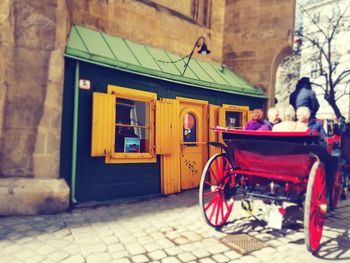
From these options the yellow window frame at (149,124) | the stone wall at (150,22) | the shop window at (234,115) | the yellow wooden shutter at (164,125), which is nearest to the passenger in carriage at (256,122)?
the yellow wooden shutter at (164,125)

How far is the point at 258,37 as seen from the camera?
29.0 ft

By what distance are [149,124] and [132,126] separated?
1.45 ft

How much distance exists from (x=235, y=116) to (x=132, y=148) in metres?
3.52

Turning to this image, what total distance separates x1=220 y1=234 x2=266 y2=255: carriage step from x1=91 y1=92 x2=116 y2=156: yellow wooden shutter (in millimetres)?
2823

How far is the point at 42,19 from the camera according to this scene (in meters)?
4.93

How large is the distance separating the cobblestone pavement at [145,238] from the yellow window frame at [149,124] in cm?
104

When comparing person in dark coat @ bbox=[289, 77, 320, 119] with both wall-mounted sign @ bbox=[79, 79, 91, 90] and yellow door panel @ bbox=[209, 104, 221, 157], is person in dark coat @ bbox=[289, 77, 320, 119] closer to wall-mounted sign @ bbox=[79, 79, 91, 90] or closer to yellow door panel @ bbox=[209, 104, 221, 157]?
yellow door panel @ bbox=[209, 104, 221, 157]

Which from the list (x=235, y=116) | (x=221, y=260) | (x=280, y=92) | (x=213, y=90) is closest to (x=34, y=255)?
(x=221, y=260)

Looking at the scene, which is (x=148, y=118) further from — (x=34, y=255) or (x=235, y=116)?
(x=34, y=255)

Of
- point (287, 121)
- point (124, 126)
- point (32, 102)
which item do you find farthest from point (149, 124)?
point (287, 121)

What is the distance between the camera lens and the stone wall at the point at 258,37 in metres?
8.51

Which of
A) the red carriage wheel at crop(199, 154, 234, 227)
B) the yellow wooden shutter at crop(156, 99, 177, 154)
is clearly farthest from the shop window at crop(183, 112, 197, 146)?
the red carriage wheel at crop(199, 154, 234, 227)

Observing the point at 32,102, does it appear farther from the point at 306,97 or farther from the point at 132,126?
the point at 306,97

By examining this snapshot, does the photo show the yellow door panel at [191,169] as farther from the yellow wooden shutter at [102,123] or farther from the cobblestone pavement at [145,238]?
the yellow wooden shutter at [102,123]
